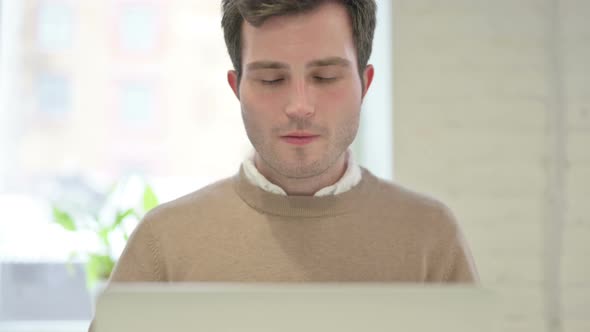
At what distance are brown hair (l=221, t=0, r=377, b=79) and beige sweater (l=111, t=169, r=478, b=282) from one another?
0.23m

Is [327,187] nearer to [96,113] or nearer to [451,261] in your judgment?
[451,261]

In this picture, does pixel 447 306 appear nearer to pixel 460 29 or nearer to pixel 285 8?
pixel 285 8

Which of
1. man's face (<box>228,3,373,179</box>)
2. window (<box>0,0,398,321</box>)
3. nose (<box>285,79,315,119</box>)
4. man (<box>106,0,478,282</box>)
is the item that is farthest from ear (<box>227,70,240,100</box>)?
window (<box>0,0,398,321</box>)

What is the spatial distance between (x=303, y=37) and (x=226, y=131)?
1.93m

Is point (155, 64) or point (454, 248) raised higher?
point (155, 64)

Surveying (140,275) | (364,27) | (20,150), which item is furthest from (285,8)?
(20,150)

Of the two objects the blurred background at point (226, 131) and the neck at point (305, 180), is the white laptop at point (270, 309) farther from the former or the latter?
the blurred background at point (226, 131)

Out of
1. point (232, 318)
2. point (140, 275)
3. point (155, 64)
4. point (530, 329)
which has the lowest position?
point (530, 329)

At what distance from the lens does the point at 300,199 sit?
1.05 m

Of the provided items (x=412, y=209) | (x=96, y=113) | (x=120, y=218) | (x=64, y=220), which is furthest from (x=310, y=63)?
(x=96, y=113)

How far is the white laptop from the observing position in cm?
47

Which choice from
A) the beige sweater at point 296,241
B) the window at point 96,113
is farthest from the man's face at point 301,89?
the window at point 96,113

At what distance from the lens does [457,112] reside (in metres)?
2.40

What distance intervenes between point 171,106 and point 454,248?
194 cm
